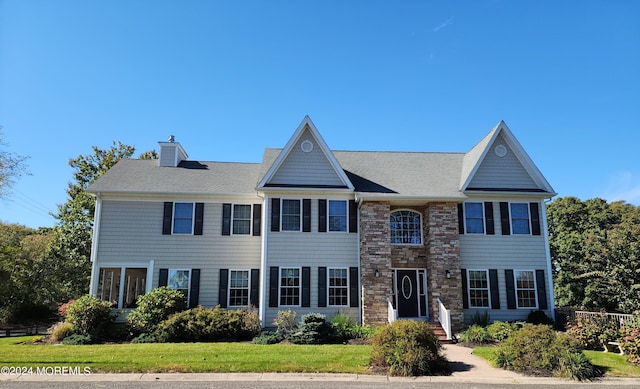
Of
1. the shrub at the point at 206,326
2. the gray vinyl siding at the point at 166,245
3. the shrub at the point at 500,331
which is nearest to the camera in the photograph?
the shrub at the point at 500,331

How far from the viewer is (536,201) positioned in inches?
759

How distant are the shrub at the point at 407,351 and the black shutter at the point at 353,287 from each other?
20.2 feet

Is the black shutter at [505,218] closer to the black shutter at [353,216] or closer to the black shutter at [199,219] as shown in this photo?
the black shutter at [353,216]

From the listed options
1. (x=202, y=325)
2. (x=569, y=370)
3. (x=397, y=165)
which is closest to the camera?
(x=569, y=370)

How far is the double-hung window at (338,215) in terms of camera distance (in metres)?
18.5

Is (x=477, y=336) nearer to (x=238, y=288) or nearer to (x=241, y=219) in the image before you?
(x=238, y=288)

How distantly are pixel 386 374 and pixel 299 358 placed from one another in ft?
8.19

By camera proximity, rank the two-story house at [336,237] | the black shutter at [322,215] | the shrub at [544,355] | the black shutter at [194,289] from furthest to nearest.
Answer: the black shutter at [322,215] < the black shutter at [194,289] < the two-story house at [336,237] < the shrub at [544,355]

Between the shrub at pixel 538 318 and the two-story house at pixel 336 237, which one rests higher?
the two-story house at pixel 336 237

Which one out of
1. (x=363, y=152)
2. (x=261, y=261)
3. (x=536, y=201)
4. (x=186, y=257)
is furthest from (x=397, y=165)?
(x=186, y=257)

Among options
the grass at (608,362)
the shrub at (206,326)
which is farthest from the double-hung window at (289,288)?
the grass at (608,362)

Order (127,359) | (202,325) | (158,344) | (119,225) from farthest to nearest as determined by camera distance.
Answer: (119,225), (202,325), (158,344), (127,359)

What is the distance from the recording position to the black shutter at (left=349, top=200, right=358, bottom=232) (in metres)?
18.5

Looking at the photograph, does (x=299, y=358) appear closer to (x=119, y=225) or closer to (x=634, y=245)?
(x=119, y=225)
